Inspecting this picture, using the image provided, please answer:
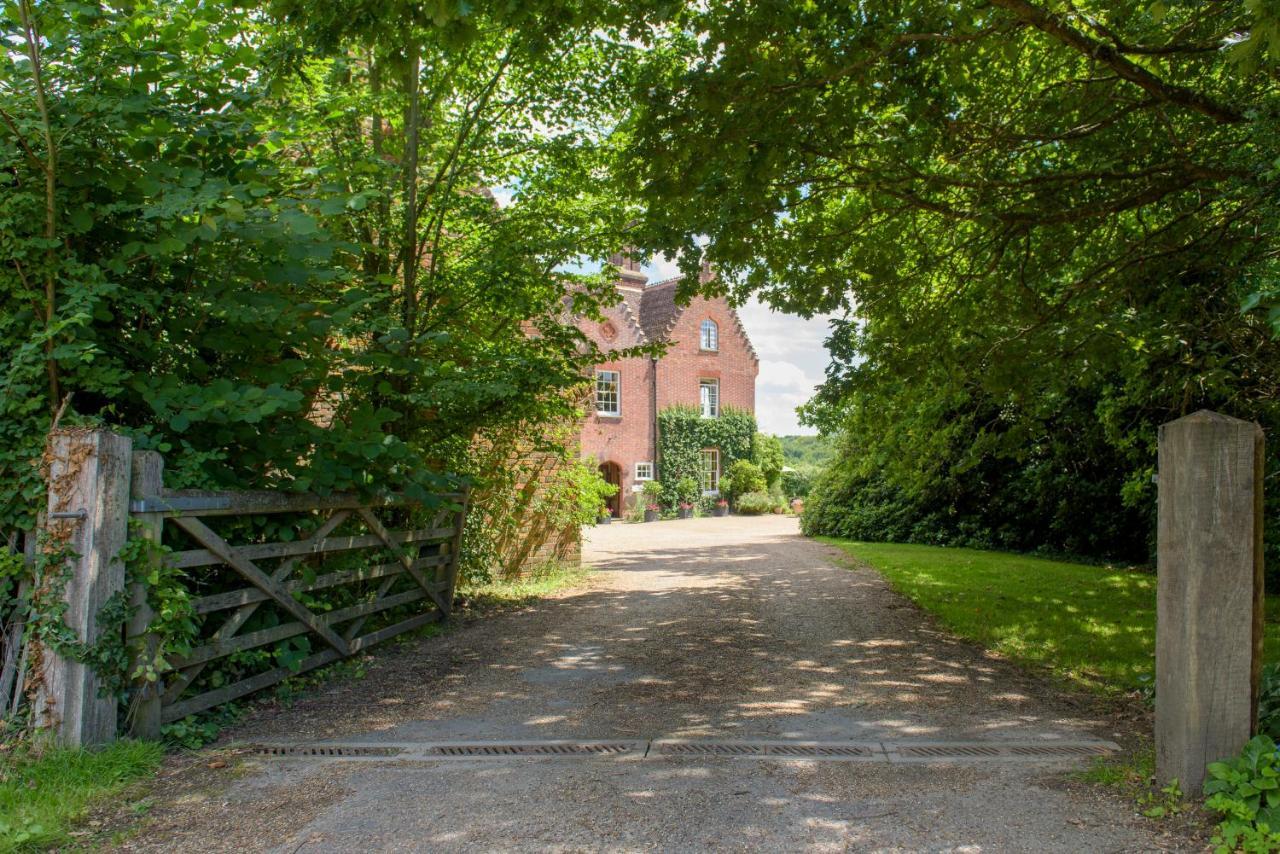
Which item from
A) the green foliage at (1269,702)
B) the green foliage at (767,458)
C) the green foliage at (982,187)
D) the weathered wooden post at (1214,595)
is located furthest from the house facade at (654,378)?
the weathered wooden post at (1214,595)

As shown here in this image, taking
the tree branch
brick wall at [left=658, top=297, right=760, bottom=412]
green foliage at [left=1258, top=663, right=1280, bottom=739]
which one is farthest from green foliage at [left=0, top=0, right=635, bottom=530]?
brick wall at [left=658, top=297, right=760, bottom=412]

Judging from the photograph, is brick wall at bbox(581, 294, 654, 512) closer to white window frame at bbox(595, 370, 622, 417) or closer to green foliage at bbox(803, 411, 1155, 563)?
white window frame at bbox(595, 370, 622, 417)

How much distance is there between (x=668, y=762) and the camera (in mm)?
4898

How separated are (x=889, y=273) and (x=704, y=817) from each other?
22.6 feet

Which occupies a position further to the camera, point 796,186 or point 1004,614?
point 1004,614

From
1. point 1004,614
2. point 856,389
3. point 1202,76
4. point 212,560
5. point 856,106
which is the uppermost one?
point 1202,76

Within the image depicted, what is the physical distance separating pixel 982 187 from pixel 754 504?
94.5ft

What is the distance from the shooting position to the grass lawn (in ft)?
25.8

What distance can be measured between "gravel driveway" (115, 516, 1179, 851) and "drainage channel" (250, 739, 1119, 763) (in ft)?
0.26

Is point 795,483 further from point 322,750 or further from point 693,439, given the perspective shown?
point 322,750

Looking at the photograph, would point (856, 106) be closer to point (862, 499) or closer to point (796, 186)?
point (796, 186)

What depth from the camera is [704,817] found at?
4.09 metres

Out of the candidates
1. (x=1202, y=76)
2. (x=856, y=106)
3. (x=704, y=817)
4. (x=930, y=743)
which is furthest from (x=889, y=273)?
(x=704, y=817)

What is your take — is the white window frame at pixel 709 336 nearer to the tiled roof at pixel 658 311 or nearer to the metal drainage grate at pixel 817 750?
the tiled roof at pixel 658 311
